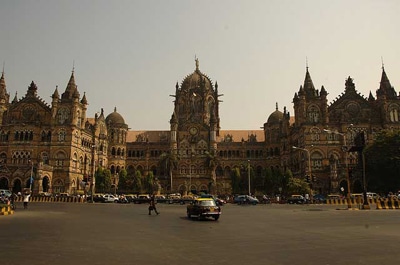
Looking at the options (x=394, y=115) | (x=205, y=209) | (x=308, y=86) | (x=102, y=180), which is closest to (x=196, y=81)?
(x=308, y=86)

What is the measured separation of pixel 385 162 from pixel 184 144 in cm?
4438

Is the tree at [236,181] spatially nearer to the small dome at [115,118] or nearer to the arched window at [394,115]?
the arched window at [394,115]

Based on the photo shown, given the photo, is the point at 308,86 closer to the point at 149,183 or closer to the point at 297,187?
the point at 297,187

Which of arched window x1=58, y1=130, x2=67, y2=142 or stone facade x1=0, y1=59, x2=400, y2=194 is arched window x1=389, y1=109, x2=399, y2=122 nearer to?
stone facade x1=0, y1=59, x2=400, y2=194

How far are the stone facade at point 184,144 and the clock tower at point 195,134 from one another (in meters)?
0.23

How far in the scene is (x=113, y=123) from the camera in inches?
3558

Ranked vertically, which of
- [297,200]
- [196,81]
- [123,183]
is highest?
[196,81]

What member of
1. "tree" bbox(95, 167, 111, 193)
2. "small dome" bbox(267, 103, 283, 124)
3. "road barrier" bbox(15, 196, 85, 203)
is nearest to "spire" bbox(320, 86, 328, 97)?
"small dome" bbox(267, 103, 283, 124)

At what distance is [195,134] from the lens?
284ft

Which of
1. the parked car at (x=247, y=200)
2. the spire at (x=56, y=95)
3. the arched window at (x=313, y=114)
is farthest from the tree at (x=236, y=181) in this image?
the spire at (x=56, y=95)

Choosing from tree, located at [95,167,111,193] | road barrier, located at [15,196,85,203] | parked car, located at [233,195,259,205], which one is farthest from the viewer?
tree, located at [95,167,111,193]

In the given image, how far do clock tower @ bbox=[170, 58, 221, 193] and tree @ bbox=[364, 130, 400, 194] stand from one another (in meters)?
33.3

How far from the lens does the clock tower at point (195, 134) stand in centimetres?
8175

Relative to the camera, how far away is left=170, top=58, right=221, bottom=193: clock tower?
268 feet
